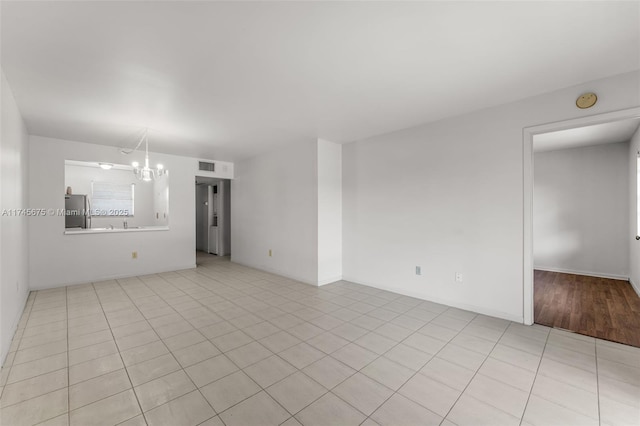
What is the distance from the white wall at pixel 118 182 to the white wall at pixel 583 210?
390 inches

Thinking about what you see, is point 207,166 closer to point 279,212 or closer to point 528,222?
point 279,212

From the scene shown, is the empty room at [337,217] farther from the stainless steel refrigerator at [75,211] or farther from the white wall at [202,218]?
the white wall at [202,218]

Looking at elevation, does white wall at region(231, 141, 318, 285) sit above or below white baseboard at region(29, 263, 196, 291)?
above

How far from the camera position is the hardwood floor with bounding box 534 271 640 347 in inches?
112

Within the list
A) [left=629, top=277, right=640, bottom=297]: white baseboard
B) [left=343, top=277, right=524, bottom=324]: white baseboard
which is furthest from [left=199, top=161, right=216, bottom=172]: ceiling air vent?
[left=629, top=277, right=640, bottom=297]: white baseboard

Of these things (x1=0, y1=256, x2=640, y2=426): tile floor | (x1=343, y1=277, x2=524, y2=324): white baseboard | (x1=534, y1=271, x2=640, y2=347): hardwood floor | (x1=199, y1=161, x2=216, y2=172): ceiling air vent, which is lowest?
(x1=0, y1=256, x2=640, y2=426): tile floor

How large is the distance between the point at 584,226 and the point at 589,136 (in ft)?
6.05

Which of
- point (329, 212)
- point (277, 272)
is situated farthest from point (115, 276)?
point (329, 212)

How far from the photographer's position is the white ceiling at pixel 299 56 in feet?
5.57

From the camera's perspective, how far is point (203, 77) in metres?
2.47

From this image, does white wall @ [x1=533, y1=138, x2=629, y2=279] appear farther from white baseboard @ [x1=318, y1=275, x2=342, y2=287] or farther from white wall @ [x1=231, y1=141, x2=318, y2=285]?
white wall @ [x1=231, y1=141, x2=318, y2=285]

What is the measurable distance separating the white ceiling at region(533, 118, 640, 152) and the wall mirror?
765cm

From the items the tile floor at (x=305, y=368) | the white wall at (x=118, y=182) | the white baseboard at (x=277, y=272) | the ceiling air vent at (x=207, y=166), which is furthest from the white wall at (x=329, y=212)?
the white wall at (x=118, y=182)

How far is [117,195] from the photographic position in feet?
23.9
